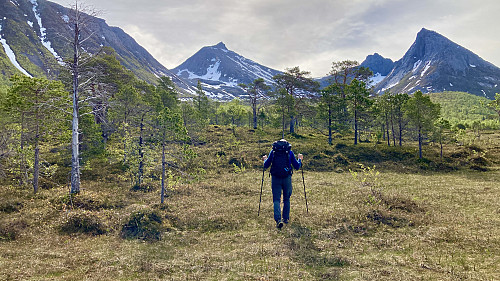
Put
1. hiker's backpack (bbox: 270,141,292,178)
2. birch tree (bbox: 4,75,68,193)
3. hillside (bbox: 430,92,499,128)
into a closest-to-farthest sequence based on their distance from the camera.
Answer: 1. hiker's backpack (bbox: 270,141,292,178)
2. birch tree (bbox: 4,75,68,193)
3. hillside (bbox: 430,92,499,128)

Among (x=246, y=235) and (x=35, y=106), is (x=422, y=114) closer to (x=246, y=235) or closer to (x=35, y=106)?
(x=246, y=235)

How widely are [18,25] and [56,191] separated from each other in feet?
826

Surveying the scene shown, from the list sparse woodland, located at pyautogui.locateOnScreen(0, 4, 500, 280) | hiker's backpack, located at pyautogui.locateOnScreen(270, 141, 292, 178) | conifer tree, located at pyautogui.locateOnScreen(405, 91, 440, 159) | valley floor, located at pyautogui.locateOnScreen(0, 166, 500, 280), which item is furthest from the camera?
conifer tree, located at pyautogui.locateOnScreen(405, 91, 440, 159)

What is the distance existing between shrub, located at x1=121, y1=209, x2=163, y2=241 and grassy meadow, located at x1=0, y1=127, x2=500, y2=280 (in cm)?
5

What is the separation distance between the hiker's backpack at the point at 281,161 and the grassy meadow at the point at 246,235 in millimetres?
2688

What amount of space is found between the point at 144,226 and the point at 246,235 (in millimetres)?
4959

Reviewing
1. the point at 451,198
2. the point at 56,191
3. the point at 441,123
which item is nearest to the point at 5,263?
the point at 56,191

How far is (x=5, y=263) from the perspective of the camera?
7.36 meters

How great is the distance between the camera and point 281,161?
932 centimetres

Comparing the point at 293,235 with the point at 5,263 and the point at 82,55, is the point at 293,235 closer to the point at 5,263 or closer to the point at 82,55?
the point at 5,263

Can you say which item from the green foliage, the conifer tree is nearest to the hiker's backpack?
the conifer tree

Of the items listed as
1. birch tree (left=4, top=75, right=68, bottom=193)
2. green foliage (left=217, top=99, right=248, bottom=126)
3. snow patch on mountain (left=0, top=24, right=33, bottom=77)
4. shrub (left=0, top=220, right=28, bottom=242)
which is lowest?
shrub (left=0, top=220, right=28, bottom=242)

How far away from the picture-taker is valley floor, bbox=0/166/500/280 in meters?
6.93

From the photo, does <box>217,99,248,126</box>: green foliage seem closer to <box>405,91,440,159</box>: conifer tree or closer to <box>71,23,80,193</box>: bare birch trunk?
<box>405,91,440,159</box>: conifer tree
